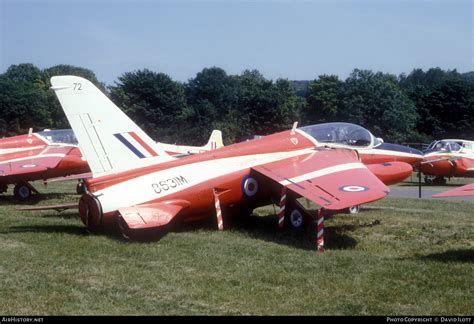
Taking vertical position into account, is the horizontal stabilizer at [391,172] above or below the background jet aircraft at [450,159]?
above

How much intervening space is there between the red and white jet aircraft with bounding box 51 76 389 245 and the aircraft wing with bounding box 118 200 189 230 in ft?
0.06

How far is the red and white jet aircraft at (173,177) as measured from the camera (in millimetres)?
9969

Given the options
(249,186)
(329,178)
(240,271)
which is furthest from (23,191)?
(240,271)

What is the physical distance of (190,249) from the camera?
9328 millimetres

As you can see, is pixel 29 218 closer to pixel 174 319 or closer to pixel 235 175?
pixel 235 175

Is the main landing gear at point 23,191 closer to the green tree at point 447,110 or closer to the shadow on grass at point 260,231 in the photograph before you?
the shadow on grass at point 260,231

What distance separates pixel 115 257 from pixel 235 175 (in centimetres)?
348

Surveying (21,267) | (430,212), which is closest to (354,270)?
(21,267)

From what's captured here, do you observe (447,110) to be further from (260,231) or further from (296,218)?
(260,231)

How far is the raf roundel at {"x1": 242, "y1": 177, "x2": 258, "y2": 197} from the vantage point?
11555 mm

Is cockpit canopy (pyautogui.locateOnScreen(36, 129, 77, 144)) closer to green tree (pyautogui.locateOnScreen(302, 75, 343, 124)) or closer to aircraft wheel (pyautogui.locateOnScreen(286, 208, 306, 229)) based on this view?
aircraft wheel (pyautogui.locateOnScreen(286, 208, 306, 229))

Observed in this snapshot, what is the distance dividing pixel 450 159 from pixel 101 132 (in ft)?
67.9

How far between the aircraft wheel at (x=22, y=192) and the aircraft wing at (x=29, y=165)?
0.96 m

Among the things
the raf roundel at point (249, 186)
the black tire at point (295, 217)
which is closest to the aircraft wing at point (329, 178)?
the raf roundel at point (249, 186)
